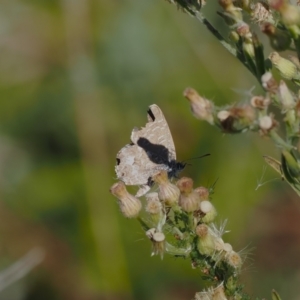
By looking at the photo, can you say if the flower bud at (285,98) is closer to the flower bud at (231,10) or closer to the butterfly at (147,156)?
the flower bud at (231,10)

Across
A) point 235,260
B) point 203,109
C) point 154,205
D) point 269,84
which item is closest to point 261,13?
point 269,84

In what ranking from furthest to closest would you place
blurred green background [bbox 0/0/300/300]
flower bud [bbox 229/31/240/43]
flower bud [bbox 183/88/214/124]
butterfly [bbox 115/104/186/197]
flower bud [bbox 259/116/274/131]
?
blurred green background [bbox 0/0/300/300] → butterfly [bbox 115/104/186/197] → flower bud [bbox 229/31/240/43] → flower bud [bbox 183/88/214/124] → flower bud [bbox 259/116/274/131]

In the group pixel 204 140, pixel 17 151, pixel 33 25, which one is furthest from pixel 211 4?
pixel 17 151

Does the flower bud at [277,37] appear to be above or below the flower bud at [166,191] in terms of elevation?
above

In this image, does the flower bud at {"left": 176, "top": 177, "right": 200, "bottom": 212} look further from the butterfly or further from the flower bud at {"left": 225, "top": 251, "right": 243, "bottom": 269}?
the butterfly

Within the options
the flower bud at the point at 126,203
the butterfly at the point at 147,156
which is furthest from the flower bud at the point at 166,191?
the butterfly at the point at 147,156

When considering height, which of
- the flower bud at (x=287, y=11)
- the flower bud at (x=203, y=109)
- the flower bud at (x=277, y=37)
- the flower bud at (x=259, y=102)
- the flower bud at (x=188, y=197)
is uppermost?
the flower bud at (x=287, y=11)

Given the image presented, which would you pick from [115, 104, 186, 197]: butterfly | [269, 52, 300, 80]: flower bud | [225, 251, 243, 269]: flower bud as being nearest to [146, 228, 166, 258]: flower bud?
[225, 251, 243, 269]: flower bud

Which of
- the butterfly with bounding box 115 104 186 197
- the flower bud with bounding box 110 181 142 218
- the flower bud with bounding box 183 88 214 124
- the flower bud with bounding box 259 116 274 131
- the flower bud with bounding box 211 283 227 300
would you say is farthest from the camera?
the butterfly with bounding box 115 104 186 197

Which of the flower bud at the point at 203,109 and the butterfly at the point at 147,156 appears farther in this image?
the butterfly at the point at 147,156
